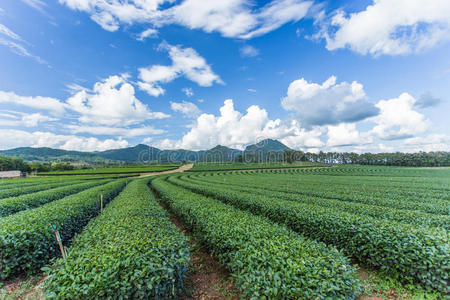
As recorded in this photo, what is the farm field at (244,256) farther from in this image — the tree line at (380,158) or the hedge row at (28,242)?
the tree line at (380,158)

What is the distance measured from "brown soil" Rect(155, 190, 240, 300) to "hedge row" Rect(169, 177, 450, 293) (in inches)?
172

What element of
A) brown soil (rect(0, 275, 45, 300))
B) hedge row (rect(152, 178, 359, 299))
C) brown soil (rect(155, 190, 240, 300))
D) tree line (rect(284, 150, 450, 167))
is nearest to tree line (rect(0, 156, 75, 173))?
brown soil (rect(0, 275, 45, 300))

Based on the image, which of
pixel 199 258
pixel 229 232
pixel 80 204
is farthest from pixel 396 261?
pixel 80 204

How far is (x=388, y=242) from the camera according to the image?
530 cm

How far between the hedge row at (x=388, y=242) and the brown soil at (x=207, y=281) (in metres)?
4.37

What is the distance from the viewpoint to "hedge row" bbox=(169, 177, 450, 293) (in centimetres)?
453

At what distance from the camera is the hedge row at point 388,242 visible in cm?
453

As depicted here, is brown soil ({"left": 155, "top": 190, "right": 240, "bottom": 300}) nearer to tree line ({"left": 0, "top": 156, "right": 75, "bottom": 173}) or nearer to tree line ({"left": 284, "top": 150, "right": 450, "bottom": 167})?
tree line ({"left": 284, "top": 150, "right": 450, "bottom": 167})

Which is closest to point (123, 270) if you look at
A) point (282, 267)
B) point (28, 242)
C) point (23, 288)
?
point (282, 267)

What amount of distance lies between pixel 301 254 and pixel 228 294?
2.51 m

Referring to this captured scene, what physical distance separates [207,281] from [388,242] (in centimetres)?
591

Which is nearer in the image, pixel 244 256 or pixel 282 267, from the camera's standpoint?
pixel 282 267

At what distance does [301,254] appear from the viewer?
418cm

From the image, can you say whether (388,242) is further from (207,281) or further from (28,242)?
(28,242)
